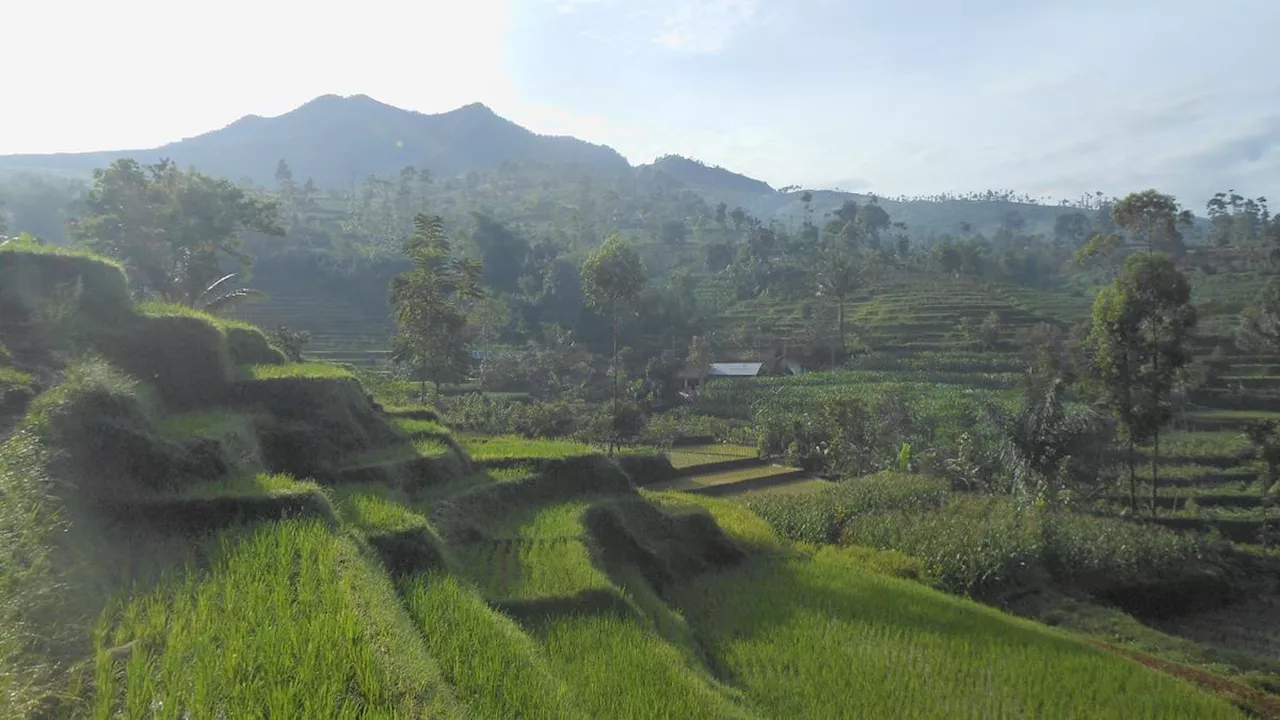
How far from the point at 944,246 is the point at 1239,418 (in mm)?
40424

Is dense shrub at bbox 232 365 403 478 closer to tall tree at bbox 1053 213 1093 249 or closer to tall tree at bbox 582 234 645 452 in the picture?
tall tree at bbox 582 234 645 452

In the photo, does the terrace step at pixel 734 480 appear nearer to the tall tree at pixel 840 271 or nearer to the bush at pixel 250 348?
the bush at pixel 250 348

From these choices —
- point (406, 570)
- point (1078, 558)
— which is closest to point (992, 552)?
point (1078, 558)

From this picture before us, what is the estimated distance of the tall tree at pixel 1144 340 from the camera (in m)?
21.9

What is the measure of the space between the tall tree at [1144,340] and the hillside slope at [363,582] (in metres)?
14.2

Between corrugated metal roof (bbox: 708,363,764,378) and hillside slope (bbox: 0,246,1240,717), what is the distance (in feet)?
106

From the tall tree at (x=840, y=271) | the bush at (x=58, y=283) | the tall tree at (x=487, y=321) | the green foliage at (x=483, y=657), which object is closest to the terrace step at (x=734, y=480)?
the bush at (x=58, y=283)

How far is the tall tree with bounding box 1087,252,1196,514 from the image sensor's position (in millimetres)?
21891

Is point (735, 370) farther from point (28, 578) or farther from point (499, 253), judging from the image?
point (28, 578)

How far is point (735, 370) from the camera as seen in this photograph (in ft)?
152

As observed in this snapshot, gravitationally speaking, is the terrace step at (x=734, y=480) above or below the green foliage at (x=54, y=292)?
below

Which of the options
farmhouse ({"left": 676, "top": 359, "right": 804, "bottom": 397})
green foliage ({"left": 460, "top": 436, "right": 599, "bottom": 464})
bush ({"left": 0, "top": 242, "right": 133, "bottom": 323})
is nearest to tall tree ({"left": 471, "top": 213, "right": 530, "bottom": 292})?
farmhouse ({"left": 676, "top": 359, "right": 804, "bottom": 397})

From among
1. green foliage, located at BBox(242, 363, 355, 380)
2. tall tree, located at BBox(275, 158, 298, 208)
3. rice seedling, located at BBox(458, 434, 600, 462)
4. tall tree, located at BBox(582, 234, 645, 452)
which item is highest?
tall tree, located at BBox(275, 158, 298, 208)

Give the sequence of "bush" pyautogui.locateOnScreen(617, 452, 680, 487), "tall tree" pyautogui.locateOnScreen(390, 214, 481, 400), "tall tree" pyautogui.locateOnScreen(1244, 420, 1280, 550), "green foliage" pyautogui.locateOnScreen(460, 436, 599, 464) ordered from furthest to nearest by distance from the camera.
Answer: "tall tree" pyautogui.locateOnScreen(1244, 420, 1280, 550), "tall tree" pyautogui.locateOnScreen(390, 214, 481, 400), "bush" pyautogui.locateOnScreen(617, 452, 680, 487), "green foliage" pyautogui.locateOnScreen(460, 436, 599, 464)
